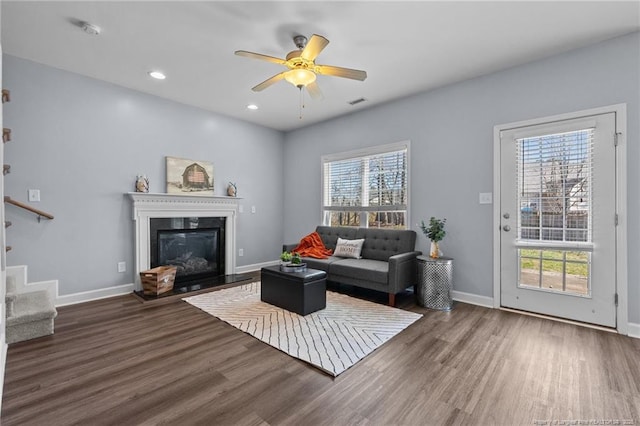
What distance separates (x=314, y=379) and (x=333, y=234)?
301 centimetres

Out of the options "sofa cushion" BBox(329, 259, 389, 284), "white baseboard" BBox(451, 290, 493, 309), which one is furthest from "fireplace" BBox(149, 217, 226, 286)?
"white baseboard" BBox(451, 290, 493, 309)

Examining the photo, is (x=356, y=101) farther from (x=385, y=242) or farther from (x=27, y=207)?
(x=27, y=207)

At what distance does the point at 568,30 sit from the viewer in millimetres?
2621

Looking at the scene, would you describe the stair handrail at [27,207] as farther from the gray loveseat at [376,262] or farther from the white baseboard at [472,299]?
the white baseboard at [472,299]

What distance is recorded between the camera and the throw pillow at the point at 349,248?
429cm

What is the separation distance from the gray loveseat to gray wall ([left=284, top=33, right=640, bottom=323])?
33 centimetres

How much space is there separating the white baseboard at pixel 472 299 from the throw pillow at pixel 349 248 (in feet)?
4.45

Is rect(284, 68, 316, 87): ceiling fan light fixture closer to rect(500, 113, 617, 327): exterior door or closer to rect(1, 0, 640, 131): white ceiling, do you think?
rect(1, 0, 640, 131): white ceiling

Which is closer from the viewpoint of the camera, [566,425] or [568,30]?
[566,425]

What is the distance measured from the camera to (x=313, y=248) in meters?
4.65

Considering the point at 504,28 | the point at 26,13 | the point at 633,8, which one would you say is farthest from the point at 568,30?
the point at 26,13

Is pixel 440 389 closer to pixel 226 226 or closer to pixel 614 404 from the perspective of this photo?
pixel 614 404

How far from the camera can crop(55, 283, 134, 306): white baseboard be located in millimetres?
3421

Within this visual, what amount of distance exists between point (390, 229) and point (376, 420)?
296 centimetres
